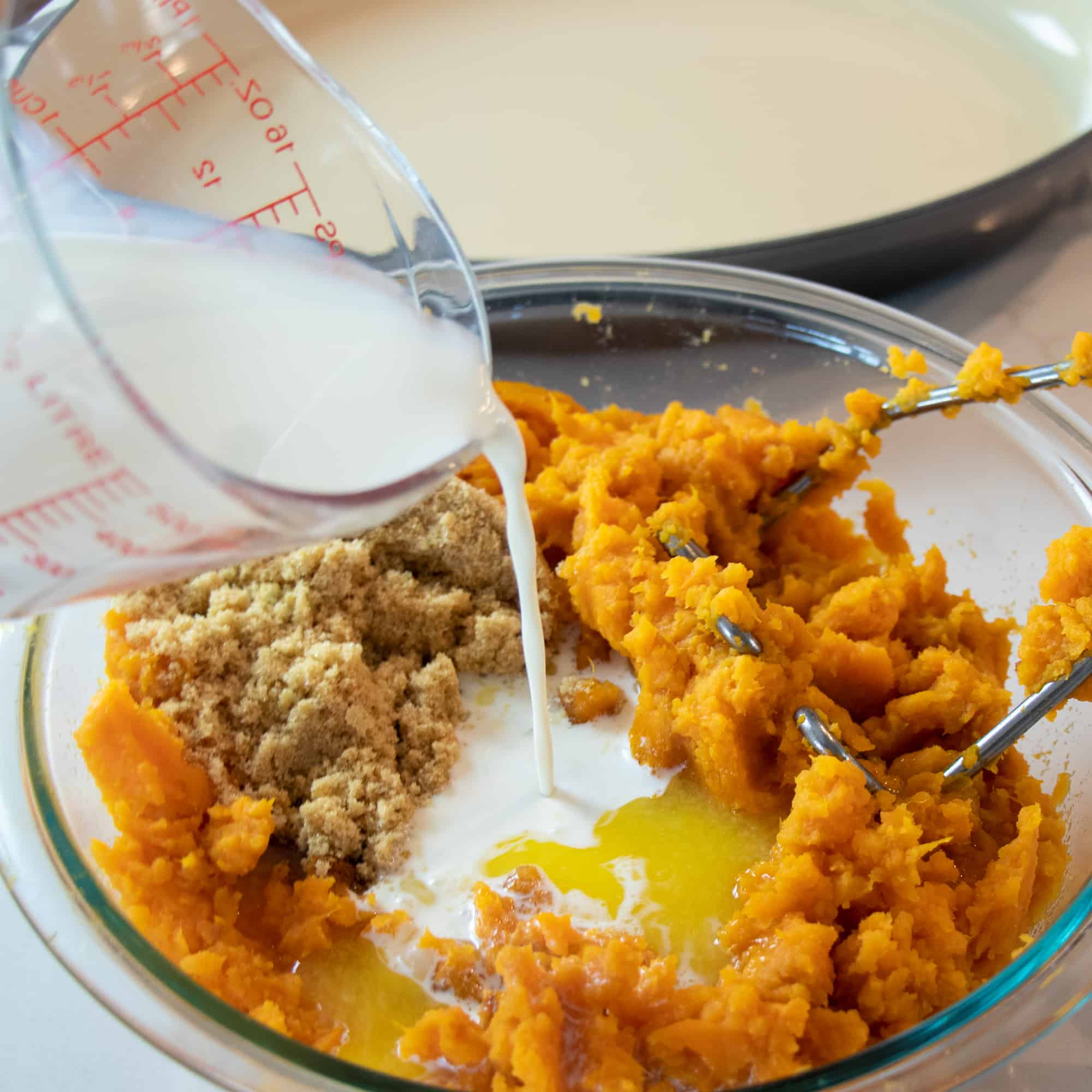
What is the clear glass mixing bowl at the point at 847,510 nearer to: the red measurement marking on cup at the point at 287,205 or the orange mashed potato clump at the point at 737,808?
the orange mashed potato clump at the point at 737,808

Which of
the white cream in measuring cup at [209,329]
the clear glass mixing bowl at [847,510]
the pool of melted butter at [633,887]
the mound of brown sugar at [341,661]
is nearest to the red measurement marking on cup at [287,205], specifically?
the white cream in measuring cup at [209,329]

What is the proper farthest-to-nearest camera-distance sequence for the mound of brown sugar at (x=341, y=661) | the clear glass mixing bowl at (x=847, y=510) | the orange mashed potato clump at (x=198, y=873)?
the mound of brown sugar at (x=341, y=661) → the orange mashed potato clump at (x=198, y=873) → the clear glass mixing bowl at (x=847, y=510)

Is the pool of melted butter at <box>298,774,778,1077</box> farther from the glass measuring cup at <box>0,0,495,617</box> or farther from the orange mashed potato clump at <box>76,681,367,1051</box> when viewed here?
the glass measuring cup at <box>0,0,495,617</box>

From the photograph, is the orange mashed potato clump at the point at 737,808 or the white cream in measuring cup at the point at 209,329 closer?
the white cream in measuring cup at the point at 209,329

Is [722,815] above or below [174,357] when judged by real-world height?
below

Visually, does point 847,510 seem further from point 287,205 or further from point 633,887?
point 287,205

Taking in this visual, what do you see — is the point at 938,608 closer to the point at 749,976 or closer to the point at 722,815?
the point at 722,815

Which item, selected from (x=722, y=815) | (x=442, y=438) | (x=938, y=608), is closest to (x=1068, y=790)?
(x=938, y=608)
